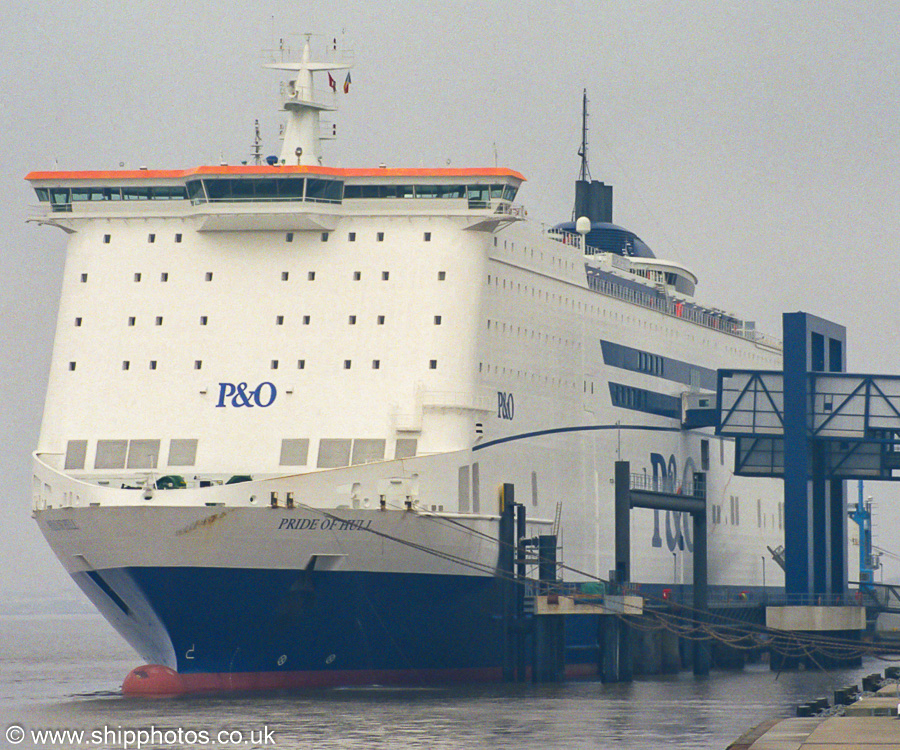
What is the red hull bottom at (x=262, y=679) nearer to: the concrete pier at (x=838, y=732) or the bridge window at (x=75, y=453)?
the bridge window at (x=75, y=453)

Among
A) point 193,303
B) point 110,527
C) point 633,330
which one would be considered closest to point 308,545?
point 110,527

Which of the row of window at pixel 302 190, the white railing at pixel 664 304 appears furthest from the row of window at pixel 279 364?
the white railing at pixel 664 304

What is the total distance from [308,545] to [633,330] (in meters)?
16.2

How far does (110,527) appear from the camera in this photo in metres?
36.7

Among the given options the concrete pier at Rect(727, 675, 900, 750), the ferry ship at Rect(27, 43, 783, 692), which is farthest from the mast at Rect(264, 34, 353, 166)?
the concrete pier at Rect(727, 675, 900, 750)

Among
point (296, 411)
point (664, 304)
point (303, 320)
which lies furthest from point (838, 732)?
point (664, 304)

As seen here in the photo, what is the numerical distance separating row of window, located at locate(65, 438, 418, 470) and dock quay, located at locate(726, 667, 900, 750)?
11035 mm

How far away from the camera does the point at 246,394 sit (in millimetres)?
40219

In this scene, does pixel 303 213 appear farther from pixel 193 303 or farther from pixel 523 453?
pixel 523 453

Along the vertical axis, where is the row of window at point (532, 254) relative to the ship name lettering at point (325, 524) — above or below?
above

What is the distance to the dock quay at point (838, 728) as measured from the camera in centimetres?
2583

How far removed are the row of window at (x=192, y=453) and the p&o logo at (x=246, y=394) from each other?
1019 mm

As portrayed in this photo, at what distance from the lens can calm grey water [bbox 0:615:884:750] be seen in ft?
100

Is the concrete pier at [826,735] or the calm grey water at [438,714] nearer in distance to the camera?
the concrete pier at [826,735]
